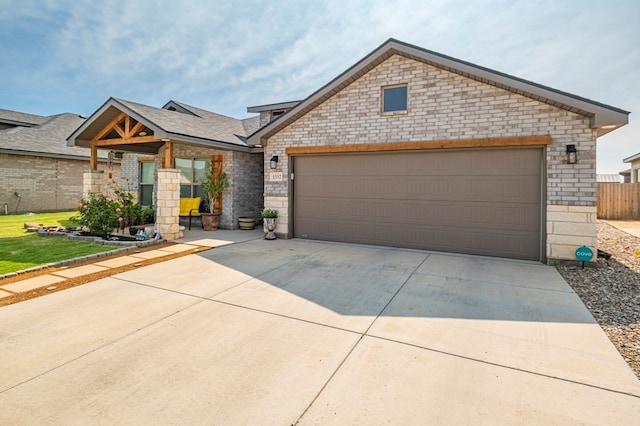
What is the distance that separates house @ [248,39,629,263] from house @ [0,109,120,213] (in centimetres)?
1071

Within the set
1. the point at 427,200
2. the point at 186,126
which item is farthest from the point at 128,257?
the point at 427,200

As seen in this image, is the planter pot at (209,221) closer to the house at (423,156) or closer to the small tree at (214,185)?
the small tree at (214,185)

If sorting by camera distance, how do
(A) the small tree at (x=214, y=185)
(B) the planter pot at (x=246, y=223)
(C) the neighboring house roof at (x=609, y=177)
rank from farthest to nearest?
(C) the neighboring house roof at (x=609, y=177) < (B) the planter pot at (x=246, y=223) < (A) the small tree at (x=214, y=185)

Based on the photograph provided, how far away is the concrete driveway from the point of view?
91.7 inches

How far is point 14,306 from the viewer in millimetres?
4332

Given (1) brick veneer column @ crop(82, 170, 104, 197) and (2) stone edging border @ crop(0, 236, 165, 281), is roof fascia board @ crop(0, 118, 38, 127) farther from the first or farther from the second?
(2) stone edging border @ crop(0, 236, 165, 281)

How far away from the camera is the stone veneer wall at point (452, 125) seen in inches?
262

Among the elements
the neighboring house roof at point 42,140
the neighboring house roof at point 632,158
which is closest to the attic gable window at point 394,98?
the neighboring house roof at point 42,140

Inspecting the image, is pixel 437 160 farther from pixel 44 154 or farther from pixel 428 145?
pixel 44 154

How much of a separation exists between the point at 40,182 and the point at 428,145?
18619 millimetres

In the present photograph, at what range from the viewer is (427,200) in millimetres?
8227

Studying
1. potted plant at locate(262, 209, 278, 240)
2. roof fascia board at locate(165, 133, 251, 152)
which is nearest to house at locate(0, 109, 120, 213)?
roof fascia board at locate(165, 133, 251, 152)

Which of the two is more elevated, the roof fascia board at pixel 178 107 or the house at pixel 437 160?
the roof fascia board at pixel 178 107

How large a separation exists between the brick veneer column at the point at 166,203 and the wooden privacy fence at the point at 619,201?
760 inches
